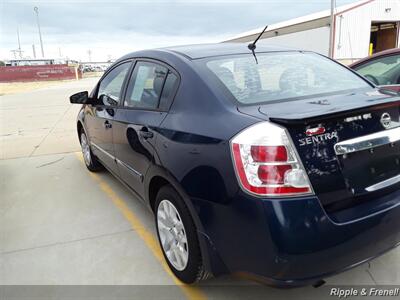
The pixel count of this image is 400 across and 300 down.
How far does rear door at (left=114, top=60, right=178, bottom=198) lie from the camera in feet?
9.00

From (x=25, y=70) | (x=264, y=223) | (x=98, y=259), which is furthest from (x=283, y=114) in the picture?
(x=25, y=70)

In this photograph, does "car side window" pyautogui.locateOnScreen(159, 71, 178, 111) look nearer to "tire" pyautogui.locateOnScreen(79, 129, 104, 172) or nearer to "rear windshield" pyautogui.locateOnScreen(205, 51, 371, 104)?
"rear windshield" pyautogui.locateOnScreen(205, 51, 371, 104)

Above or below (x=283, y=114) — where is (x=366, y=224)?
below

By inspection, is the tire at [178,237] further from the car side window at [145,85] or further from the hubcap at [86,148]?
the hubcap at [86,148]

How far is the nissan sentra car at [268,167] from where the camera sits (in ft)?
6.10

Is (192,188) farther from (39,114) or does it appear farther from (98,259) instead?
(39,114)

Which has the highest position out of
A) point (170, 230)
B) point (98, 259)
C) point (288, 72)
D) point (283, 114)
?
point (288, 72)

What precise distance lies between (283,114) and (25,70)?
44.0 meters

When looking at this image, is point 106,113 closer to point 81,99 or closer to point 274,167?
point 81,99

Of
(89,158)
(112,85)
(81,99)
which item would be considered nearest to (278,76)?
(112,85)

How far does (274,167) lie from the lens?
1865 millimetres

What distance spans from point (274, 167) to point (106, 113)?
2462 mm

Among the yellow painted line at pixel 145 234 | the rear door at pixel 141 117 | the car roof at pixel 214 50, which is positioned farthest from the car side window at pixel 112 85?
the yellow painted line at pixel 145 234

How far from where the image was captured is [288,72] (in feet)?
9.23
